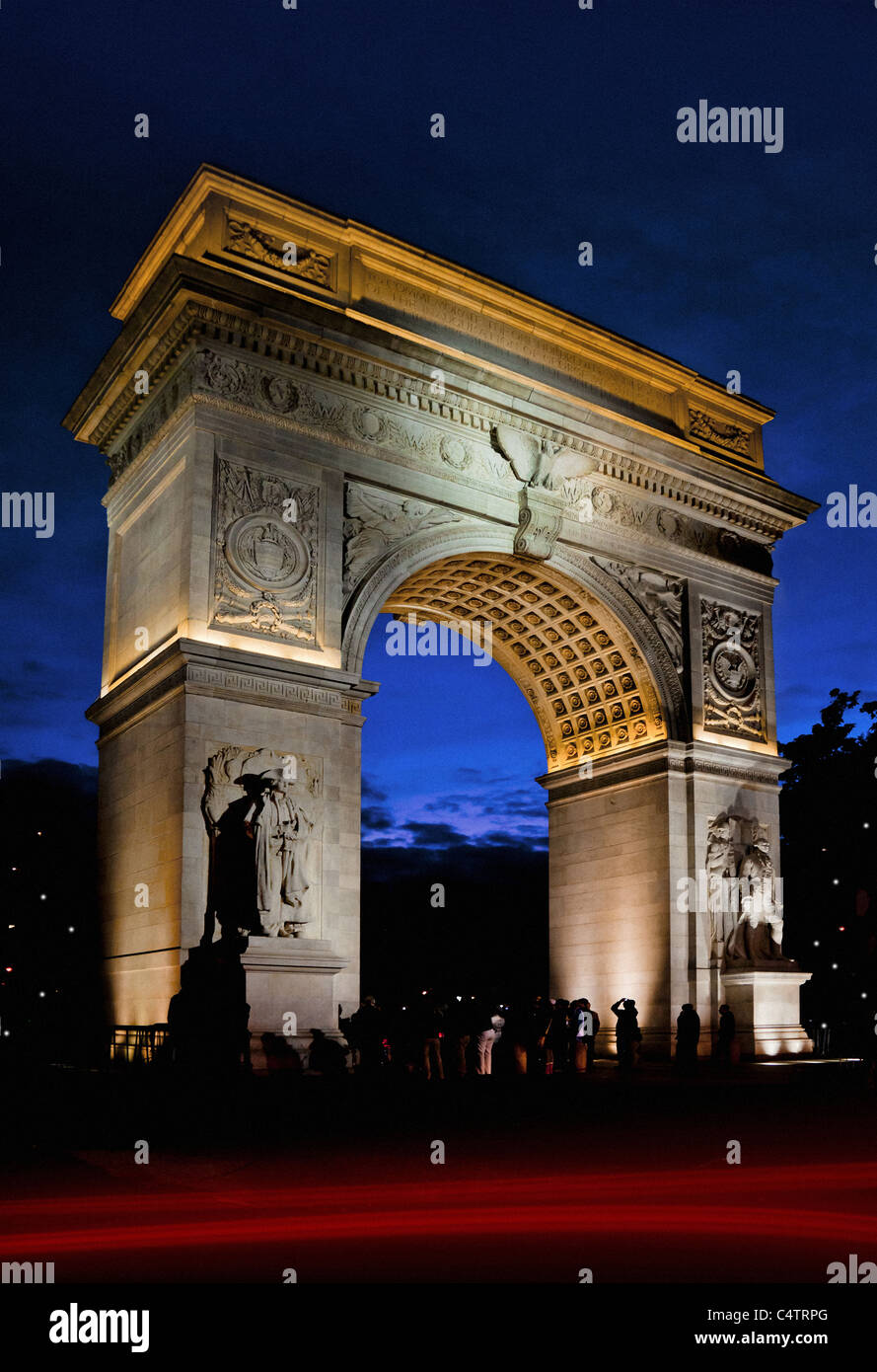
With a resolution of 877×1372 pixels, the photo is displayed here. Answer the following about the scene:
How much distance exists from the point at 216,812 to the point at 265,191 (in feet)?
41.4

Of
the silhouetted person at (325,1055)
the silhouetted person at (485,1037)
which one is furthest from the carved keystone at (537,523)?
the silhouetted person at (325,1055)

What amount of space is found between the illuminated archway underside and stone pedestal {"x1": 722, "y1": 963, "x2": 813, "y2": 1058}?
5.73m

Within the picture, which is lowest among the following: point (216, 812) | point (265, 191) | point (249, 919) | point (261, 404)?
point (249, 919)

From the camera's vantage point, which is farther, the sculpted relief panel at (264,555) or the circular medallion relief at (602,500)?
the circular medallion relief at (602,500)

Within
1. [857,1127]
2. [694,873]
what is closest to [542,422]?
[694,873]

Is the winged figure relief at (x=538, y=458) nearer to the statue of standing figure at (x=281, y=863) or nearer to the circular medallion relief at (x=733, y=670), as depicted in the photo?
the circular medallion relief at (x=733, y=670)

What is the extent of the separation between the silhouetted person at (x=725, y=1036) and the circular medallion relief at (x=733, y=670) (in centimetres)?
784

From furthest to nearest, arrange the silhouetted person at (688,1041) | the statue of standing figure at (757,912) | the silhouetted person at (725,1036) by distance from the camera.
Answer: the statue of standing figure at (757,912) → the silhouetted person at (725,1036) → the silhouetted person at (688,1041)

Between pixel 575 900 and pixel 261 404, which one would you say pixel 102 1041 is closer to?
pixel 261 404

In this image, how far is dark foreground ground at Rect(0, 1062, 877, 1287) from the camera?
25.3 ft

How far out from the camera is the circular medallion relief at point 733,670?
30.1 metres

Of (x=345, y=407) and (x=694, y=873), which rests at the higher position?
(x=345, y=407)

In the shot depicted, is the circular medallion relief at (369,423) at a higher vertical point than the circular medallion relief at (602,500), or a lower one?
higher
